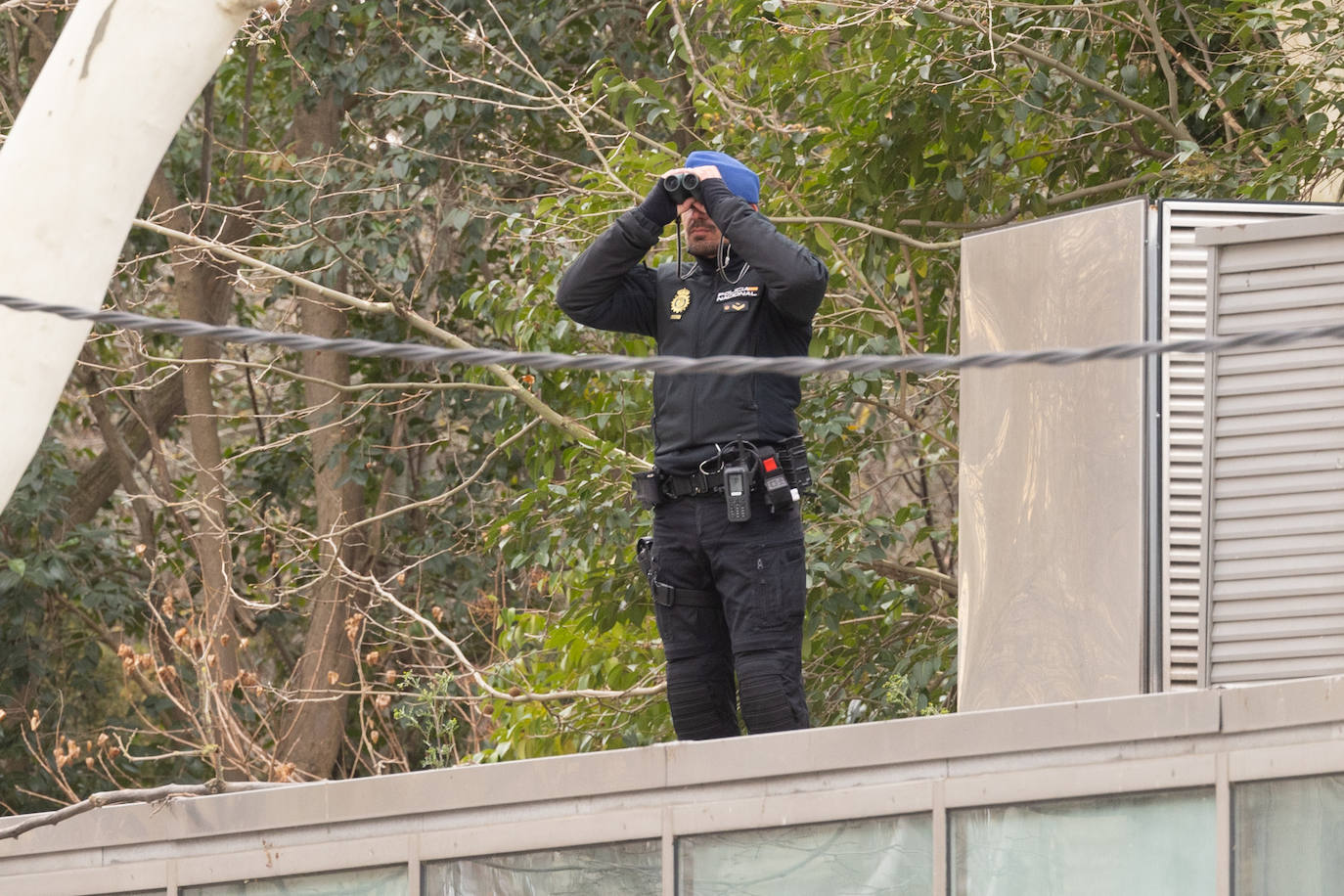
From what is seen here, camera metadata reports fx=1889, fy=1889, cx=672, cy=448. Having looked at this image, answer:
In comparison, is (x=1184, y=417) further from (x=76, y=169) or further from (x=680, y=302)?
(x=76, y=169)

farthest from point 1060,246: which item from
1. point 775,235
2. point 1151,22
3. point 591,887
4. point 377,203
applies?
point 377,203

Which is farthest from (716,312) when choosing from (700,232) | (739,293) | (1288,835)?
(1288,835)

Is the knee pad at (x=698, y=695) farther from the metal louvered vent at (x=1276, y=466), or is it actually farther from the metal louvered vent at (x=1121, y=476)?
the metal louvered vent at (x=1276, y=466)

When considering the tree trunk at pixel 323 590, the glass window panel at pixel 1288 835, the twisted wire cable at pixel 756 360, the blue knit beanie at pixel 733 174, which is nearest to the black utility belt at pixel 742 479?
the blue knit beanie at pixel 733 174

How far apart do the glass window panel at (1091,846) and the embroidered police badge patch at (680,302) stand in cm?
173

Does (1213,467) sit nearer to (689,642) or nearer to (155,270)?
(689,642)

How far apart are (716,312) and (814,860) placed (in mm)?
1590

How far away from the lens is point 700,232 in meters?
5.50

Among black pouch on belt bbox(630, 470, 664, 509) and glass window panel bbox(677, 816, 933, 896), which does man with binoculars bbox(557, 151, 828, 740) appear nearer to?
black pouch on belt bbox(630, 470, 664, 509)

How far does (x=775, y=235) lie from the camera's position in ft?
17.0

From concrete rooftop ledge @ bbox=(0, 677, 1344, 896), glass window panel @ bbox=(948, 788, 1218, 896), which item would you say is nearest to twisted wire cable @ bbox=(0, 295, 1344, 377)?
concrete rooftop ledge @ bbox=(0, 677, 1344, 896)

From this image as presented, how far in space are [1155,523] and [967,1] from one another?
4.41 m

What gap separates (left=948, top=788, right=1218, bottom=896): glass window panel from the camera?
14.0 ft

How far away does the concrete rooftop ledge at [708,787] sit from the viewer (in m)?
4.21
